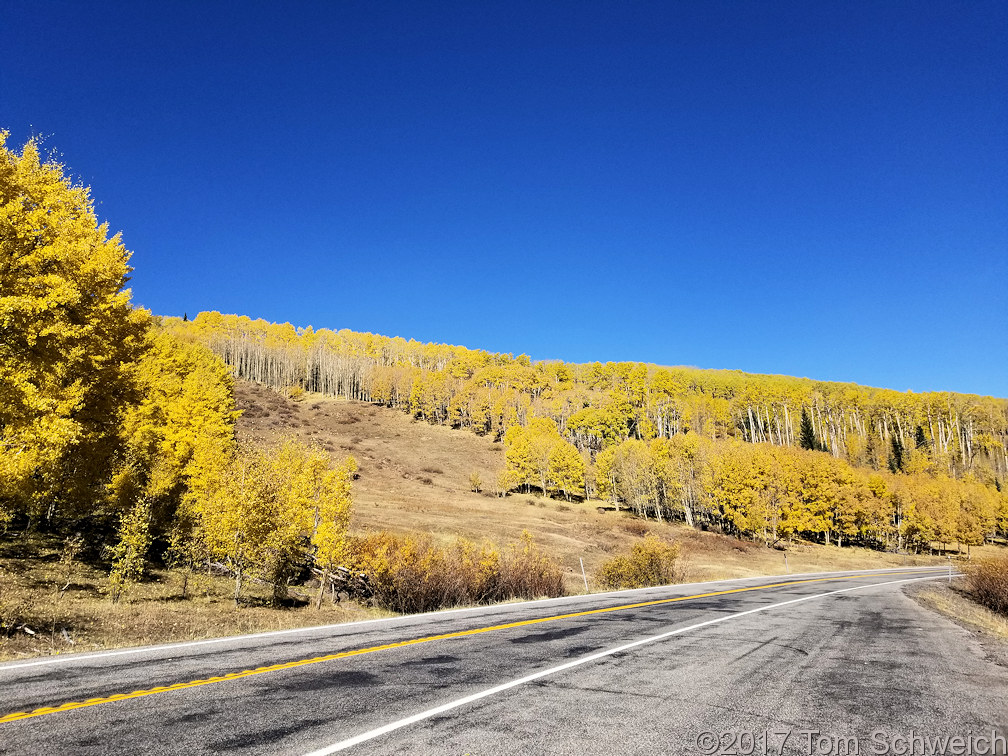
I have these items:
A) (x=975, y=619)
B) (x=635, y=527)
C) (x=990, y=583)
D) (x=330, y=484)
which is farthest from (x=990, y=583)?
(x=635, y=527)

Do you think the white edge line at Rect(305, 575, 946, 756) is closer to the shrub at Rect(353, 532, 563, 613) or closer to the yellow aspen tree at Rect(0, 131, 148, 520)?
the shrub at Rect(353, 532, 563, 613)

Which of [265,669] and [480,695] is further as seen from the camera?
[265,669]

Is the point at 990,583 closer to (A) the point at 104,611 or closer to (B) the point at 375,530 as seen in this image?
(A) the point at 104,611

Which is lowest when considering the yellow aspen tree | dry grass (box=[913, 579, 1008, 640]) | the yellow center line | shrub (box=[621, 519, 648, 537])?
shrub (box=[621, 519, 648, 537])

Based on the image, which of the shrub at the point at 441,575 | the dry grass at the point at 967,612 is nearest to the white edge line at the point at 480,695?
the dry grass at the point at 967,612

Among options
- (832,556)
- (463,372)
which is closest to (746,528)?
(832,556)

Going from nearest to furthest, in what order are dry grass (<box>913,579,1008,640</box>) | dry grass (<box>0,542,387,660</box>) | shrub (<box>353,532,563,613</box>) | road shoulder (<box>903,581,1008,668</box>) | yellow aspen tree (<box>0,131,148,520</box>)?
1. road shoulder (<box>903,581,1008,668</box>)
2. dry grass (<box>0,542,387,660</box>)
3. dry grass (<box>913,579,1008,640</box>)
4. yellow aspen tree (<box>0,131,148,520</box>)
5. shrub (<box>353,532,563,613</box>)

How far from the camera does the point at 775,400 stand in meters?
146

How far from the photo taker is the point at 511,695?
6.04 m

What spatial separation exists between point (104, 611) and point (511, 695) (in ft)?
55.1

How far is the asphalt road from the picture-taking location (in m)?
4.62

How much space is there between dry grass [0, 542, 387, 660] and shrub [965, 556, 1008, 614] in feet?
78.4

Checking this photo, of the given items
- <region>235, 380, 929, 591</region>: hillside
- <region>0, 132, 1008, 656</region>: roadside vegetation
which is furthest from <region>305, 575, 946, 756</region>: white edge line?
<region>235, 380, 929, 591</region>: hillside

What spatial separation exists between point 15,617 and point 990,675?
2060 centimetres
